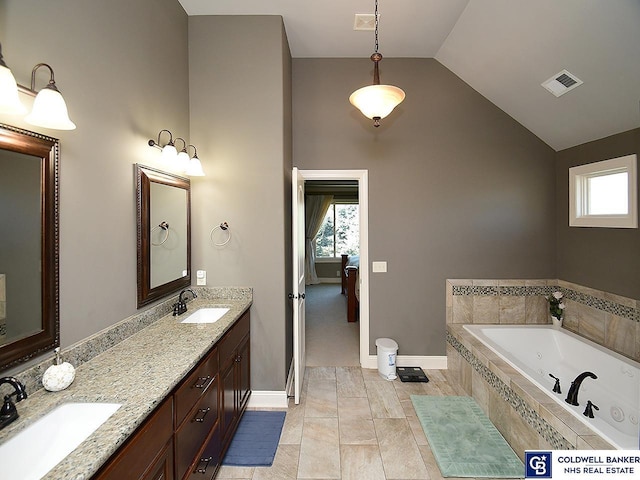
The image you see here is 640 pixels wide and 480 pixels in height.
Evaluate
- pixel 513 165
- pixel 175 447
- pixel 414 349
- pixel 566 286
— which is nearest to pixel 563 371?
pixel 566 286

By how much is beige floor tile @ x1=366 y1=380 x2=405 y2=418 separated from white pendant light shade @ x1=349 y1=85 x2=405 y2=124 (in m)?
2.37

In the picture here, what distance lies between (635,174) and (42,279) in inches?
156

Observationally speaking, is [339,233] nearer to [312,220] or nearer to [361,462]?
[312,220]

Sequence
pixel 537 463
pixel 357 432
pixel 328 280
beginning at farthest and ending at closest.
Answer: pixel 328 280, pixel 357 432, pixel 537 463

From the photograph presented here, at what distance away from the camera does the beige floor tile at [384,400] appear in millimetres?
2510

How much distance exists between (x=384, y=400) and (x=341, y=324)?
2170 mm

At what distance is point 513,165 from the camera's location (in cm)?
326

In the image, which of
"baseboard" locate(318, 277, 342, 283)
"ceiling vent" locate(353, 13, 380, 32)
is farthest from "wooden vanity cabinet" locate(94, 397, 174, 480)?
"baseboard" locate(318, 277, 342, 283)

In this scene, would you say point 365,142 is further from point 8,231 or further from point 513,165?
point 8,231

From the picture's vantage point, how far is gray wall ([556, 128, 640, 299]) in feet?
8.18

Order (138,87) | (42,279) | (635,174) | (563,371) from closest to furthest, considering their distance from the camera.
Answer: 1. (42,279)
2. (138,87)
3. (635,174)
4. (563,371)

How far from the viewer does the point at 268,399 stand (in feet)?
8.59

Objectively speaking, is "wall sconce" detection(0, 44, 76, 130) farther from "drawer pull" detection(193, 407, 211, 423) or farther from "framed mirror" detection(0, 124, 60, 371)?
"drawer pull" detection(193, 407, 211, 423)

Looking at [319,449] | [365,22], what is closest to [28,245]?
[319,449]
